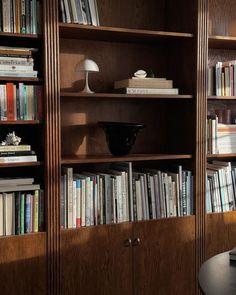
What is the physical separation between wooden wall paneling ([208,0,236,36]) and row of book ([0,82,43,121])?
139 centimetres

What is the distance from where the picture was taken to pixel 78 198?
278 centimetres

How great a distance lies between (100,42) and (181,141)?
32.8 inches

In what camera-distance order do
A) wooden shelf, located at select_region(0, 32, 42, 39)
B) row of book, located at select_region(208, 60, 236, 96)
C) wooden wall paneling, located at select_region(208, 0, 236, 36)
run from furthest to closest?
wooden wall paneling, located at select_region(208, 0, 236, 36)
row of book, located at select_region(208, 60, 236, 96)
wooden shelf, located at select_region(0, 32, 42, 39)

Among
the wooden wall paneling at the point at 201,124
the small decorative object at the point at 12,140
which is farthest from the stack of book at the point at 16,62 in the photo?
the wooden wall paneling at the point at 201,124

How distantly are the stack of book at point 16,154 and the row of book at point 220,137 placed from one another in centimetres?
116

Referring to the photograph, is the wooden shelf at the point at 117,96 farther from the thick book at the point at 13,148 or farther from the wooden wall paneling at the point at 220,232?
the wooden wall paneling at the point at 220,232

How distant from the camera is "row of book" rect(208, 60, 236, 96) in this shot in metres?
3.19

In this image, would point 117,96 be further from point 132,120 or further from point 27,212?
point 27,212

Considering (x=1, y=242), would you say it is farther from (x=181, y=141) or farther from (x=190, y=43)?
(x=190, y=43)

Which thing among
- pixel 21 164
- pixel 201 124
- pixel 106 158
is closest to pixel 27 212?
pixel 21 164

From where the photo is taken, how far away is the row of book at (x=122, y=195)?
277cm

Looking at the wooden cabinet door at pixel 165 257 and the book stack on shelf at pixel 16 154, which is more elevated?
the book stack on shelf at pixel 16 154

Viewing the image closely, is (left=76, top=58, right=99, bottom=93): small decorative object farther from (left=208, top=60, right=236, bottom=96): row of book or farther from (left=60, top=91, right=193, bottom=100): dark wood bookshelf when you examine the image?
(left=208, top=60, right=236, bottom=96): row of book

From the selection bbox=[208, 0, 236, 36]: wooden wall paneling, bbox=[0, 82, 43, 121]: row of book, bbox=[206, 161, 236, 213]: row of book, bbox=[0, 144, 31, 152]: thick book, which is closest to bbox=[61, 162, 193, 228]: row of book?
bbox=[206, 161, 236, 213]: row of book
